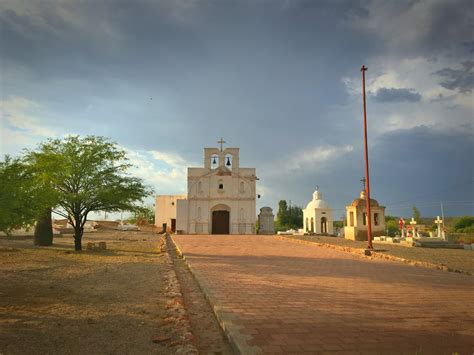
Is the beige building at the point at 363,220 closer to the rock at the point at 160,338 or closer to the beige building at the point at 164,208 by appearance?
the rock at the point at 160,338

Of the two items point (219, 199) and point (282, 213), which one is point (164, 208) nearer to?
point (219, 199)

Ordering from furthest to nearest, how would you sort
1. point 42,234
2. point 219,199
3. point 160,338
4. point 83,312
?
point 219,199 → point 42,234 → point 83,312 → point 160,338

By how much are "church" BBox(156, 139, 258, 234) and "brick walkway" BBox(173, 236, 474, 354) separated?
1166 inches

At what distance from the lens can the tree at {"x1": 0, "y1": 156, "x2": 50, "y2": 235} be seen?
23.1ft

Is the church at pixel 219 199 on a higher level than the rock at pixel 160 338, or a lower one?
higher

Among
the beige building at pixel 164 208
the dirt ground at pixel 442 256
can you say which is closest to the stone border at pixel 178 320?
the dirt ground at pixel 442 256

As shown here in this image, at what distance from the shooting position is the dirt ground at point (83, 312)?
4664 mm

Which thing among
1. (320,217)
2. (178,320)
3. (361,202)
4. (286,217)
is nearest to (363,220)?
(361,202)

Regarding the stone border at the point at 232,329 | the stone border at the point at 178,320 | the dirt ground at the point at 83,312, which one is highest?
the stone border at the point at 232,329

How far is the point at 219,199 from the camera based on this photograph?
1610 inches

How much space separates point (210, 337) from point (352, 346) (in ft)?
6.30

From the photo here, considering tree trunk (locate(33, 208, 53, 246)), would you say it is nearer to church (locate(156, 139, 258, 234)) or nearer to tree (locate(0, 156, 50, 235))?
tree (locate(0, 156, 50, 235))

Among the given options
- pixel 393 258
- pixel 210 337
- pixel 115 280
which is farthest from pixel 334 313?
pixel 393 258

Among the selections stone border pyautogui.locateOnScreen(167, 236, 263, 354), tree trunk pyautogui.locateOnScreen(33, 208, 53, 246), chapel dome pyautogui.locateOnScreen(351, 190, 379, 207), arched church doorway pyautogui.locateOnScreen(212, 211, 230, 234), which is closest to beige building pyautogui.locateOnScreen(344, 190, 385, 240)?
chapel dome pyautogui.locateOnScreen(351, 190, 379, 207)
